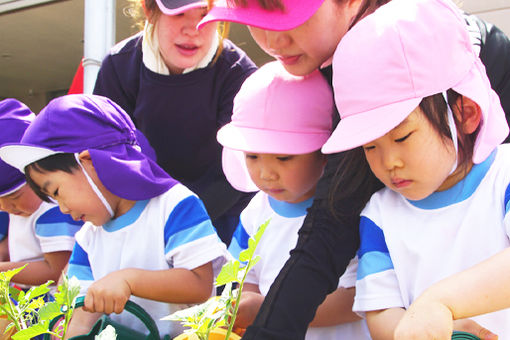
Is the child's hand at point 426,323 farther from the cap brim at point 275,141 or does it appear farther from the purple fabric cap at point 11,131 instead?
the purple fabric cap at point 11,131

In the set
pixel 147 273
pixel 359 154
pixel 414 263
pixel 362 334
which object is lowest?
pixel 362 334

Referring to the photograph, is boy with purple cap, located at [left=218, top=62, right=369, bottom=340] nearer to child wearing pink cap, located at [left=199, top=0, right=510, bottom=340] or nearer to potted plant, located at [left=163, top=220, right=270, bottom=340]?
child wearing pink cap, located at [left=199, top=0, right=510, bottom=340]

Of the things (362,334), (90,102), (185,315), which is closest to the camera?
(185,315)

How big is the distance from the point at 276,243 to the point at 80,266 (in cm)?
62

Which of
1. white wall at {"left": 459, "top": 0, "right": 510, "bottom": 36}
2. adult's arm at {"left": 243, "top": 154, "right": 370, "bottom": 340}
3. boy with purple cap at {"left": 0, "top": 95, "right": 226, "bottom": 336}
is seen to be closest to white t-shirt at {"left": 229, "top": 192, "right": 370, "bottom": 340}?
boy with purple cap at {"left": 0, "top": 95, "right": 226, "bottom": 336}

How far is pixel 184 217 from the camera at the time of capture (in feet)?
4.64

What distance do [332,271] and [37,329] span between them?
53 cm

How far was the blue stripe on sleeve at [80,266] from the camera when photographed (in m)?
1.52

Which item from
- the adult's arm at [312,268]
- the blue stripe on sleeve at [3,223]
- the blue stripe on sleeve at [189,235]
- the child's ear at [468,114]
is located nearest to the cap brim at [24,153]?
the blue stripe on sleeve at [189,235]

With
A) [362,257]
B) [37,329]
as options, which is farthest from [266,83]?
[37,329]

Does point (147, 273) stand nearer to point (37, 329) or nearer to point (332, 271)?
point (332, 271)

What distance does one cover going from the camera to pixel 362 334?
1.27 meters

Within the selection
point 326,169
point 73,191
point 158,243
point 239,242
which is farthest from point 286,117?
point 73,191

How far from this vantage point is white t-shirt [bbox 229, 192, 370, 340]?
50.1 inches
